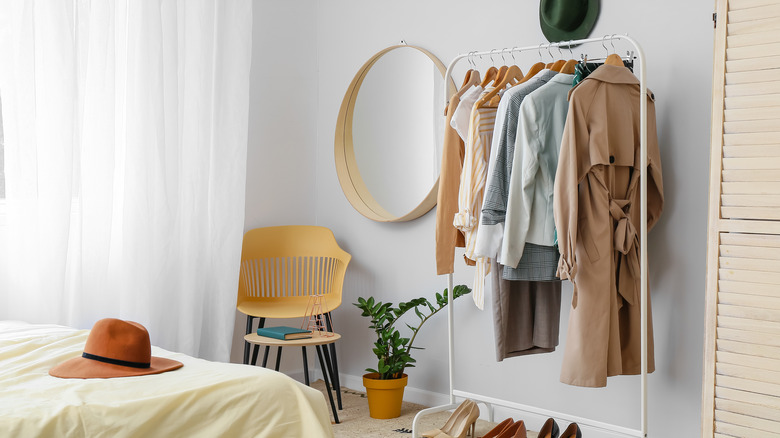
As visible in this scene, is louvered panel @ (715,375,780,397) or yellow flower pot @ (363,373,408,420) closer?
louvered panel @ (715,375,780,397)

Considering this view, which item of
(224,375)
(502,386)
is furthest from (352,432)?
(224,375)

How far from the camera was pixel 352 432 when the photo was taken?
3.07 metres

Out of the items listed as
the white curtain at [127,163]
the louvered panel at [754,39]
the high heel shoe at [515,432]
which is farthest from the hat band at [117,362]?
the louvered panel at [754,39]

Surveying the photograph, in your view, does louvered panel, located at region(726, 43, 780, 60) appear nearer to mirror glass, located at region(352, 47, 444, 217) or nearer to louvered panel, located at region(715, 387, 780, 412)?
louvered panel, located at region(715, 387, 780, 412)

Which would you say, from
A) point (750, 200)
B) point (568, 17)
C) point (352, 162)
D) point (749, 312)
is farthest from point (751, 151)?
point (352, 162)

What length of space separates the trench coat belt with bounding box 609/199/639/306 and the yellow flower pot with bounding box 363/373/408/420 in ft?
4.09

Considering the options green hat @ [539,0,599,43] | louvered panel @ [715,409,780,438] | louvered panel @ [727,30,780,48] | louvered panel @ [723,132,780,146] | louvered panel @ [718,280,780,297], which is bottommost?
louvered panel @ [715,409,780,438]

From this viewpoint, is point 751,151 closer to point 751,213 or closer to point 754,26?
point 751,213

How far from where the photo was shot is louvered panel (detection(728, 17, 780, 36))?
6.61 ft

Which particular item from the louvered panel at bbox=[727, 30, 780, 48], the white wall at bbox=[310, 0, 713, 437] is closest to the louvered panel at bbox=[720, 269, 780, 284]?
the white wall at bbox=[310, 0, 713, 437]

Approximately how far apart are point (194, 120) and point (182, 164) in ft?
0.70

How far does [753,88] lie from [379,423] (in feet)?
6.77

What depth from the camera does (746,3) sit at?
6.79ft

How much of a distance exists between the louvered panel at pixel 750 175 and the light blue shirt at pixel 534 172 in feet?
1.84
